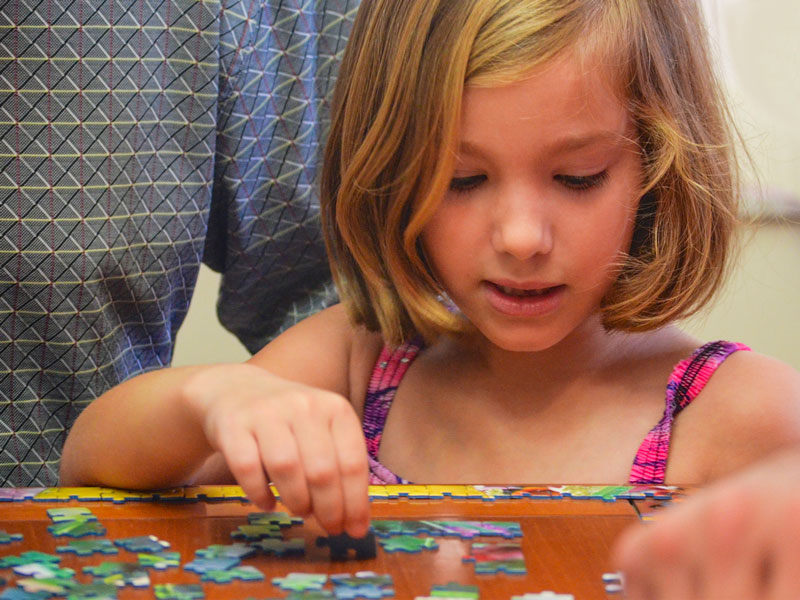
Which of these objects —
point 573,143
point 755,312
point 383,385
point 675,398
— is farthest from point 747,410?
point 755,312

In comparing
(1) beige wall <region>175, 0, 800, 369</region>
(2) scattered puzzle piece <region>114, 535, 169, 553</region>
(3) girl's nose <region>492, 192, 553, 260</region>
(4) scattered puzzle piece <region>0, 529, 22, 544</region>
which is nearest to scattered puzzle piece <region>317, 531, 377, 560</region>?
(2) scattered puzzle piece <region>114, 535, 169, 553</region>

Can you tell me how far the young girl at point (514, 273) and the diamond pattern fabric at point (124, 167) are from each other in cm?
18

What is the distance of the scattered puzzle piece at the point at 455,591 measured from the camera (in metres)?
0.65

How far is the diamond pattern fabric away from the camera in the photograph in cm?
122

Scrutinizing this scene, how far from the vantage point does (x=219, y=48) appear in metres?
1.30

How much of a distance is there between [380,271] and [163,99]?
35 cm

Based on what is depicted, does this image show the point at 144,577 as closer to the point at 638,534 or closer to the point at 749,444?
the point at 638,534

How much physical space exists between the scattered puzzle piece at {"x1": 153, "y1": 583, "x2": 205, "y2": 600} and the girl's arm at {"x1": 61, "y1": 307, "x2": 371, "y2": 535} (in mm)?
114

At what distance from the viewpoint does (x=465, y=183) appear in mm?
1024

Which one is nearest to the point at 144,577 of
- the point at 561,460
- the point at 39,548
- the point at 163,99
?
the point at 39,548

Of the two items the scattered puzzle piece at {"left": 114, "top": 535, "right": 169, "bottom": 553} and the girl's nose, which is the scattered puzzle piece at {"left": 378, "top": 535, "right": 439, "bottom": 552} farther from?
the girl's nose

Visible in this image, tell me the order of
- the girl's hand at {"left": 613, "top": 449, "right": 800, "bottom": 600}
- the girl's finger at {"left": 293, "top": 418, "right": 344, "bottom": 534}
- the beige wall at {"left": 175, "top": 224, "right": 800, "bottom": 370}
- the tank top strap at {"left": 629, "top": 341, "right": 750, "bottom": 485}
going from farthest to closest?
the beige wall at {"left": 175, "top": 224, "right": 800, "bottom": 370} → the tank top strap at {"left": 629, "top": 341, "right": 750, "bottom": 485} → the girl's finger at {"left": 293, "top": 418, "right": 344, "bottom": 534} → the girl's hand at {"left": 613, "top": 449, "right": 800, "bottom": 600}

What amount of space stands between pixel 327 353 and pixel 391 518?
0.49 meters

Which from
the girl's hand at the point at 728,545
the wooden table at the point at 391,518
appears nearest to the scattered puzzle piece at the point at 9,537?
the wooden table at the point at 391,518
